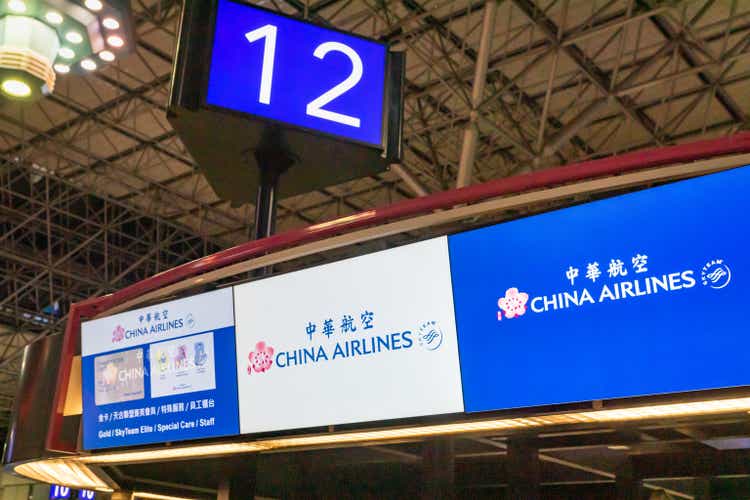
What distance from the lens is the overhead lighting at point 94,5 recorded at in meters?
3.16

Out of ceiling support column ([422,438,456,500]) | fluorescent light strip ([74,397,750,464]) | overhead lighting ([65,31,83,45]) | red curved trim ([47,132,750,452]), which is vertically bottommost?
ceiling support column ([422,438,456,500])

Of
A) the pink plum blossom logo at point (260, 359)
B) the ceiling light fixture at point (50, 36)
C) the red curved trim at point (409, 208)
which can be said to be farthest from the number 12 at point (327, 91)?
the pink plum blossom logo at point (260, 359)

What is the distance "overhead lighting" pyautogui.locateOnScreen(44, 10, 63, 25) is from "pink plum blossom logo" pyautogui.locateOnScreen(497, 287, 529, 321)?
207 centimetres

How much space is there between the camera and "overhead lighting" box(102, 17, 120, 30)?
325cm

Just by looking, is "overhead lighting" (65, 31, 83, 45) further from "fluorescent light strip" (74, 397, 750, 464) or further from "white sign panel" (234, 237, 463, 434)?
"fluorescent light strip" (74, 397, 750, 464)

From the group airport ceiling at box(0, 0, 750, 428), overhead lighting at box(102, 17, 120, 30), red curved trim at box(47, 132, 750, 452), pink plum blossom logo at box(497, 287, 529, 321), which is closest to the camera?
red curved trim at box(47, 132, 750, 452)

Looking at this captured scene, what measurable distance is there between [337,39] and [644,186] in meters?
2.28

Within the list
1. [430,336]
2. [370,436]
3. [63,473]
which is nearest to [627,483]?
[430,336]

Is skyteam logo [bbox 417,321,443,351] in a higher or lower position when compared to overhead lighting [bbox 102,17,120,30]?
lower

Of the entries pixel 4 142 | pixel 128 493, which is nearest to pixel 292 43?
pixel 128 493

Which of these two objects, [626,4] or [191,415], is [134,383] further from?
[626,4]

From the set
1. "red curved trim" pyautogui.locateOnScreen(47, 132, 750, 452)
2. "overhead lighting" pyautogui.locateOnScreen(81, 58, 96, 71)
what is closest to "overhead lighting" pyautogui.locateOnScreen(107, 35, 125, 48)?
"overhead lighting" pyautogui.locateOnScreen(81, 58, 96, 71)

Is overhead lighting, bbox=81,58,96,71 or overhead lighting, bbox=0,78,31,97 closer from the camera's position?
overhead lighting, bbox=0,78,31,97

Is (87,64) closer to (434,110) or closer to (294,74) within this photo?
(294,74)
